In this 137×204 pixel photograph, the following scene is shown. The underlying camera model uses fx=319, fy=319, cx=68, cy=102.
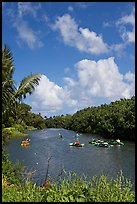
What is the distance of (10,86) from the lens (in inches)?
287

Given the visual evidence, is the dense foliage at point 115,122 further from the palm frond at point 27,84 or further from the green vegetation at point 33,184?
the palm frond at point 27,84

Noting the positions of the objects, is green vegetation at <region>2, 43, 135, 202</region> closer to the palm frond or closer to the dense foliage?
the palm frond

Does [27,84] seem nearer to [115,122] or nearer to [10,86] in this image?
[10,86]

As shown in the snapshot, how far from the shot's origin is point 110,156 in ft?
63.1

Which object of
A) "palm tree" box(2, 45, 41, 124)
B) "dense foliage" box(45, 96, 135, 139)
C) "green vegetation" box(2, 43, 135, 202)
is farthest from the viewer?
"dense foliage" box(45, 96, 135, 139)

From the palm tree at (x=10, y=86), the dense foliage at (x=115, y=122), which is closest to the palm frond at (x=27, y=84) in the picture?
the palm tree at (x=10, y=86)

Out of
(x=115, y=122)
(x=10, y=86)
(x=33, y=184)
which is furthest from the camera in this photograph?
(x=115, y=122)

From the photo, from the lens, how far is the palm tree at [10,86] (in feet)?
22.9

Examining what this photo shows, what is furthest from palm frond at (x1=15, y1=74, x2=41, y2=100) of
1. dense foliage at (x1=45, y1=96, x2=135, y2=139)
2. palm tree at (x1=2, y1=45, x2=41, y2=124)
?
dense foliage at (x1=45, y1=96, x2=135, y2=139)

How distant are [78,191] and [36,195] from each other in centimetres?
52

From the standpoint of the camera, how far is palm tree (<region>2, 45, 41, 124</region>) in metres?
6.99

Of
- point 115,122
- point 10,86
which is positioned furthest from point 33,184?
point 115,122

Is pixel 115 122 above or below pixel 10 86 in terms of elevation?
below

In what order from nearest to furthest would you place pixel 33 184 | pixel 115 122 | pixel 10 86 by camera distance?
pixel 33 184
pixel 10 86
pixel 115 122
